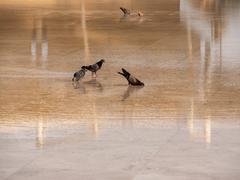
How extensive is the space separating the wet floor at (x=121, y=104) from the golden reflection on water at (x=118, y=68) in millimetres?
20

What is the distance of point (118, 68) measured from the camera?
1873 cm

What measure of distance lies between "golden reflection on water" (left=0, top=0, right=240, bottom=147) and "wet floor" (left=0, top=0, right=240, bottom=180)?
20 millimetres

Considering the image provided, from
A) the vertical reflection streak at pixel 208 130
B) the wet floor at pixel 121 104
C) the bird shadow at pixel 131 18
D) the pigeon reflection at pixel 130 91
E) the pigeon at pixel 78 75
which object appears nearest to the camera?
the wet floor at pixel 121 104

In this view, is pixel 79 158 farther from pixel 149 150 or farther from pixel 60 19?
pixel 60 19

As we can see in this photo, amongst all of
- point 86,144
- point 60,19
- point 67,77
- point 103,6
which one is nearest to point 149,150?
point 86,144

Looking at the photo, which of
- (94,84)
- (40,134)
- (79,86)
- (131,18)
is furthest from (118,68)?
(131,18)

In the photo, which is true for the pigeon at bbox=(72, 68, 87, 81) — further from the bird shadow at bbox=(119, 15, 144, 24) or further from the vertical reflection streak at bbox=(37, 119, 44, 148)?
the bird shadow at bbox=(119, 15, 144, 24)

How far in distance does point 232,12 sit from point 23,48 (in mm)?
15799

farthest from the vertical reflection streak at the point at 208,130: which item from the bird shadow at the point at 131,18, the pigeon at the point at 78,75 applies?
the bird shadow at the point at 131,18

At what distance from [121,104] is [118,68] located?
170 inches

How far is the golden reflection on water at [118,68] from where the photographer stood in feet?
43.8

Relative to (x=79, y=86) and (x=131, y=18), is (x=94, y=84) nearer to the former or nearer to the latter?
(x=79, y=86)

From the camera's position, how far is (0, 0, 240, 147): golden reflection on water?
13.3 metres

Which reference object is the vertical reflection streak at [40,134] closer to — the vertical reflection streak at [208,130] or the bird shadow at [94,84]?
the vertical reflection streak at [208,130]
